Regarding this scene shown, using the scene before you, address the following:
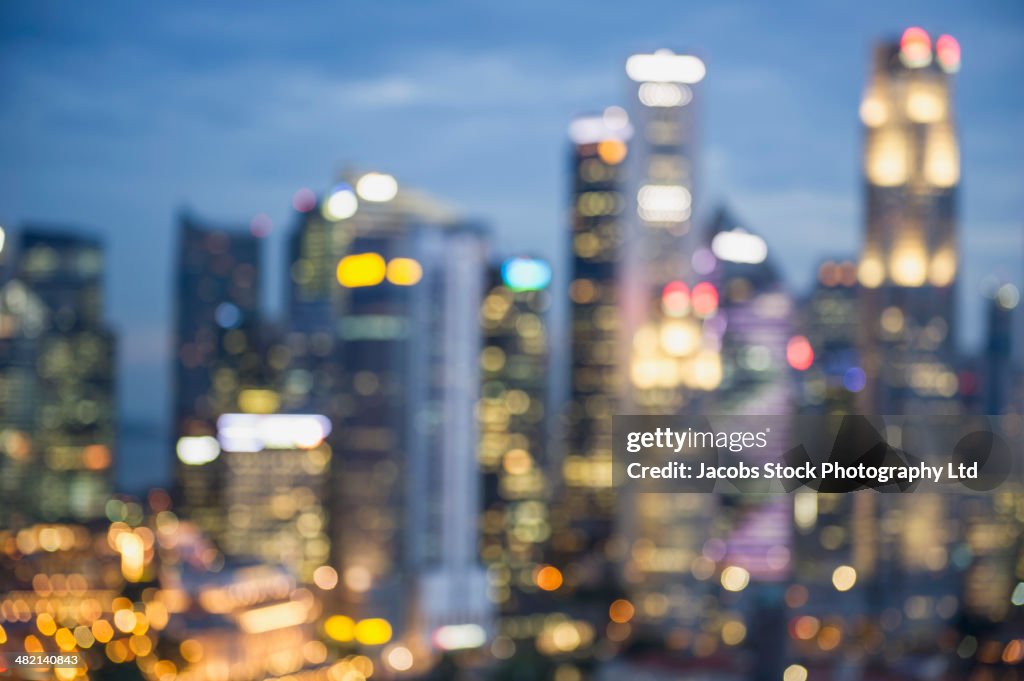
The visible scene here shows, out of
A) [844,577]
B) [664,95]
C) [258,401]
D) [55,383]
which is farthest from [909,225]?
[258,401]

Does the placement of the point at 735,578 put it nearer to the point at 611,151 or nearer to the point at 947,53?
the point at 947,53

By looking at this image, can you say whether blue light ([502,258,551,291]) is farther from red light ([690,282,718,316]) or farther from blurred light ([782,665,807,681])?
blurred light ([782,665,807,681])

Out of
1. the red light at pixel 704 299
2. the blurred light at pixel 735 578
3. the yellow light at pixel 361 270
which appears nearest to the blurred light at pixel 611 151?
the red light at pixel 704 299

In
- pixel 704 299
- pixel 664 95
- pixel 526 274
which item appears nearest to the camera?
pixel 704 299

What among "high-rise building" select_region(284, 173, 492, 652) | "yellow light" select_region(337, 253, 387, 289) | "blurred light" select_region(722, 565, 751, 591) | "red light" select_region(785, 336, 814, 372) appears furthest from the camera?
"yellow light" select_region(337, 253, 387, 289)

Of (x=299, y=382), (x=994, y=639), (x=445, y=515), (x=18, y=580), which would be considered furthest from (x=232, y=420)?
(x=994, y=639)

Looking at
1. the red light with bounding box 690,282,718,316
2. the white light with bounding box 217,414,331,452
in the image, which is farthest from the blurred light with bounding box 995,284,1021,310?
the white light with bounding box 217,414,331,452
